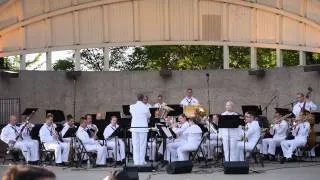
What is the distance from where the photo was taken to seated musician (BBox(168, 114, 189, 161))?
18311 mm

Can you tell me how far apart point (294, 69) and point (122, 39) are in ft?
26.6

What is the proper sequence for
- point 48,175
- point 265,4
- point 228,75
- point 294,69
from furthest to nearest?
point 265,4 → point 228,75 → point 294,69 → point 48,175

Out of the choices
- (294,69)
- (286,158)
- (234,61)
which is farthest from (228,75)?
(234,61)

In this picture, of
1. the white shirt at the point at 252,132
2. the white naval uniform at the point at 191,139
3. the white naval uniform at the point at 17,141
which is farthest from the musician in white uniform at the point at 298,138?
the white naval uniform at the point at 17,141

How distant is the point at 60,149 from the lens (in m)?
19.5

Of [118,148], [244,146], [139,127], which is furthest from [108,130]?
[244,146]

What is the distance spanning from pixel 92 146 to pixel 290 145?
Result: 615 centimetres

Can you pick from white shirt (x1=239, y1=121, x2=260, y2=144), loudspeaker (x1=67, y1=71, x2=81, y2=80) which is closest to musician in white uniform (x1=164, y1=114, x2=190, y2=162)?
white shirt (x1=239, y1=121, x2=260, y2=144)

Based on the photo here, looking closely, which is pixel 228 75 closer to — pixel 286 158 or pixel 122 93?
pixel 122 93

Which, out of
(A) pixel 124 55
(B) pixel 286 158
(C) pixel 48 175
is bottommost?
(B) pixel 286 158

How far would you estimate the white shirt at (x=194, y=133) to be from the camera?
704 inches

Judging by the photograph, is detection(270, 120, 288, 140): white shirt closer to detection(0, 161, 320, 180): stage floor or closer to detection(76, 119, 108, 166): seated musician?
detection(0, 161, 320, 180): stage floor

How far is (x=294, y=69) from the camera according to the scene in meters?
24.4

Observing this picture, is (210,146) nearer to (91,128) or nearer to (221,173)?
(221,173)
